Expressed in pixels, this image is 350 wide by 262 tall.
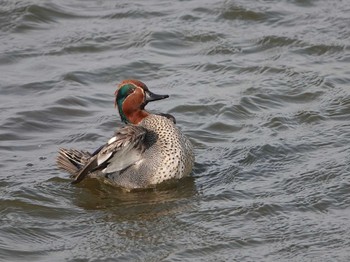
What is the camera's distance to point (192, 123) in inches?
367

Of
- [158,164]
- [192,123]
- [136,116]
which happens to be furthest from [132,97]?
[192,123]

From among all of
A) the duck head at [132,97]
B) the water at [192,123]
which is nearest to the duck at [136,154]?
the duck head at [132,97]

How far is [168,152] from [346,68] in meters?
3.05

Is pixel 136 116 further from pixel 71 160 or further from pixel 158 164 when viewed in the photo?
pixel 71 160

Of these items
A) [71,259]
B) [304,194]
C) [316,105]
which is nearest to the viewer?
[71,259]

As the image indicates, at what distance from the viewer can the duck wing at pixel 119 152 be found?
7703mm

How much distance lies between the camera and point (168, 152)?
26.2 feet

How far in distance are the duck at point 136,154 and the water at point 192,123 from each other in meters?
0.13

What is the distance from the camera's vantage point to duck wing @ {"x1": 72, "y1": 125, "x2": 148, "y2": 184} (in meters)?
7.70

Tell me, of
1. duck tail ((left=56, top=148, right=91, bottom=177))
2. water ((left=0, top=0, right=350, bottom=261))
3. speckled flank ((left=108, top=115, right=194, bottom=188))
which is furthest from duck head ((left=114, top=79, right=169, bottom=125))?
water ((left=0, top=0, right=350, bottom=261))

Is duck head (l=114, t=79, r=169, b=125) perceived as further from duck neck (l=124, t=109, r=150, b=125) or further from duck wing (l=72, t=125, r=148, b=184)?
duck wing (l=72, t=125, r=148, b=184)

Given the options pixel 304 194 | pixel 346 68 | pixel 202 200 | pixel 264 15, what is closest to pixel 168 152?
pixel 202 200

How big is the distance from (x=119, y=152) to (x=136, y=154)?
236 mm

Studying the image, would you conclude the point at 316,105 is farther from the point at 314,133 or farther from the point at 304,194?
the point at 304,194
